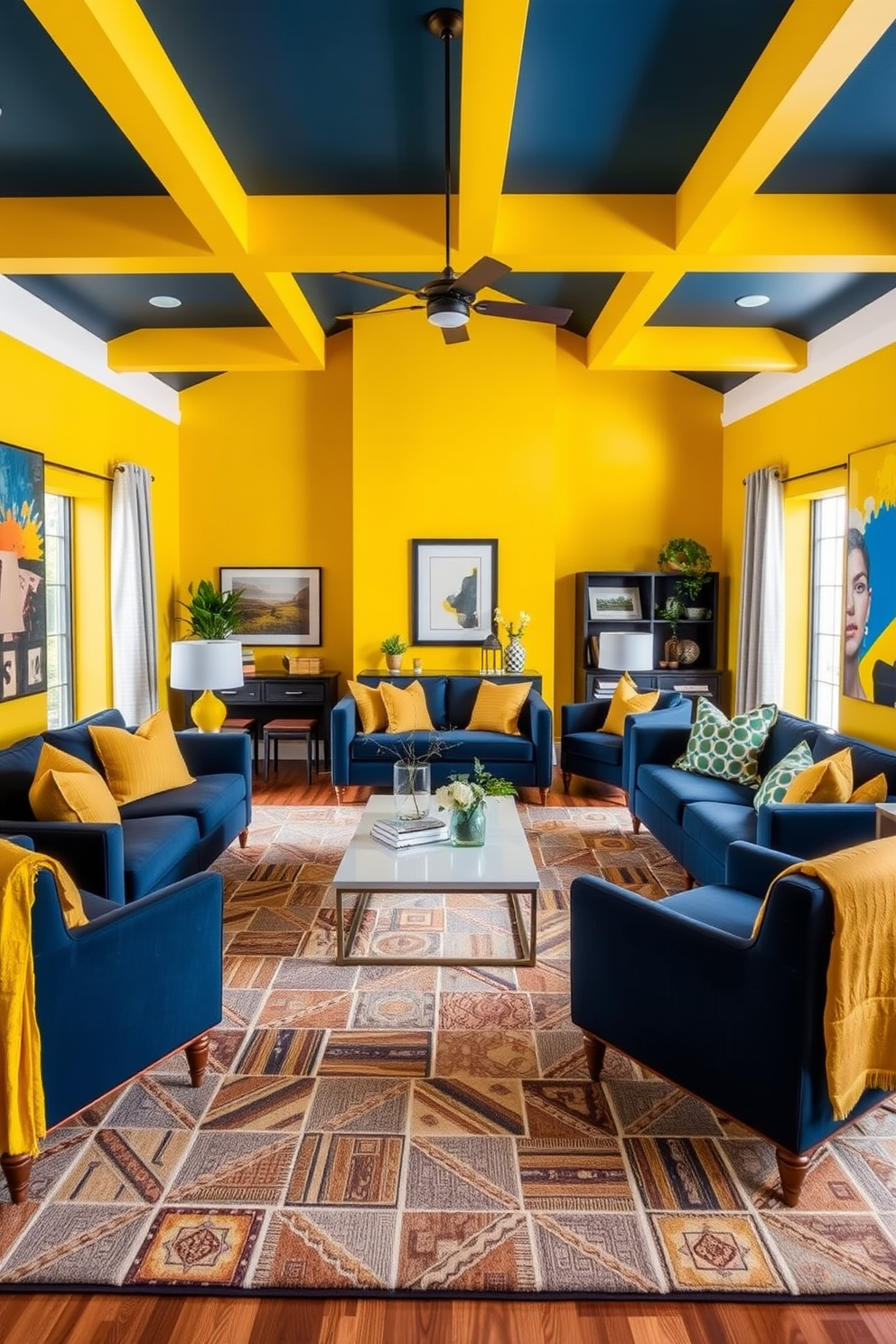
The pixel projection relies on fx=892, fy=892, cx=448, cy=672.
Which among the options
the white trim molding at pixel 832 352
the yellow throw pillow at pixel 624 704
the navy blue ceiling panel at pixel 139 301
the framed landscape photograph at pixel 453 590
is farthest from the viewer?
the framed landscape photograph at pixel 453 590

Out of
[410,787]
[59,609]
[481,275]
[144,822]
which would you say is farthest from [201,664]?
[481,275]

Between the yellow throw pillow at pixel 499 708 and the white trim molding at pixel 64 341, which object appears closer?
the white trim molding at pixel 64 341

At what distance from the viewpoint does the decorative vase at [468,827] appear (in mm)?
3955

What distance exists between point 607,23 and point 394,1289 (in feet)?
12.7

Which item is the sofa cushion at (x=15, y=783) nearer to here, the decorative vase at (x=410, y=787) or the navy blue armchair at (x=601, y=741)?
the decorative vase at (x=410, y=787)

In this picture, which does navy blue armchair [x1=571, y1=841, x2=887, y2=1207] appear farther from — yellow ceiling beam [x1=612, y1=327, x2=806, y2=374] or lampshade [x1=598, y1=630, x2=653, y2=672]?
Answer: yellow ceiling beam [x1=612, y1=327, x2=806, y2=374]

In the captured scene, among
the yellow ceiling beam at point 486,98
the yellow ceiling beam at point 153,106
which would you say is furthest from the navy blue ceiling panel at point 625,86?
the yellow ceiling beam at point 153,106

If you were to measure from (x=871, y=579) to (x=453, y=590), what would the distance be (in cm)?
336

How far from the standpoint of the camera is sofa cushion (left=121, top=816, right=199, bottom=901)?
360 centimetres

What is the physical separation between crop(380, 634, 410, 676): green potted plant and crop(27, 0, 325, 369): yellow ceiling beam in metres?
3.30

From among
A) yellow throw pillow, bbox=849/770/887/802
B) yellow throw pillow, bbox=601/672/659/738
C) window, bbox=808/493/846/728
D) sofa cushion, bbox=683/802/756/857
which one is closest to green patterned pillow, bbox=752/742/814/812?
sofa cushion, bbox=683/802/756/857

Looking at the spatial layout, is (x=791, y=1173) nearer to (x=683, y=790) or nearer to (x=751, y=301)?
(x=683, y=790)

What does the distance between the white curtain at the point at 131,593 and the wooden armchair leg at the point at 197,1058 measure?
13.2ft

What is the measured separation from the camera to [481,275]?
3521mm
